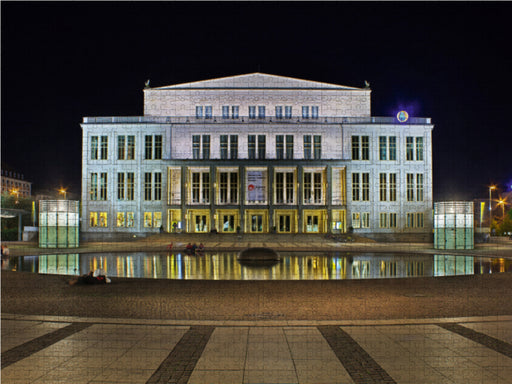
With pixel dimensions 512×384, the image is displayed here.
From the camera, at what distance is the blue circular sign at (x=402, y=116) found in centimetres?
6788

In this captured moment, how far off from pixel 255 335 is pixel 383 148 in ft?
205

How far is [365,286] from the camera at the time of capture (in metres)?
16.0

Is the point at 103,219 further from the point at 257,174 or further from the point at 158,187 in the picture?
the point at 257,174

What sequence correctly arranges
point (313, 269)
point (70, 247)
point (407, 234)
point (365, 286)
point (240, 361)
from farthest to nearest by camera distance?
point (407, 234) < point (70, 247) < point (313, 269) < point (365, 286) < point (240, 361)

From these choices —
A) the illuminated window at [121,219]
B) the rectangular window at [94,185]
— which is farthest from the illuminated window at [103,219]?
the rectangular window at [94,185]

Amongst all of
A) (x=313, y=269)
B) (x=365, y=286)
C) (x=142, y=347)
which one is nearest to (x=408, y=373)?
(x=142, y=347)

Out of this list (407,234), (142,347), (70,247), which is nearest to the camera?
(142,347)

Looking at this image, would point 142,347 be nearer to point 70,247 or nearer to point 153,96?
point 70,247

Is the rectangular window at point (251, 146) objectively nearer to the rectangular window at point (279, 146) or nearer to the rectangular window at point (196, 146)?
the rectangular window at point (279, 146)

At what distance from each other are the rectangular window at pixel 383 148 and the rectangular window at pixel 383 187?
108 inches

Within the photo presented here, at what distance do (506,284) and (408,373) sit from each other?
479 inches

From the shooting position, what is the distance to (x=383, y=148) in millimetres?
67500

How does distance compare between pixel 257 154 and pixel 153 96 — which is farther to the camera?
pixel 153 96

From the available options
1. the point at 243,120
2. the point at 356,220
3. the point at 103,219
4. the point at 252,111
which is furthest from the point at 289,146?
the point at 103,219
